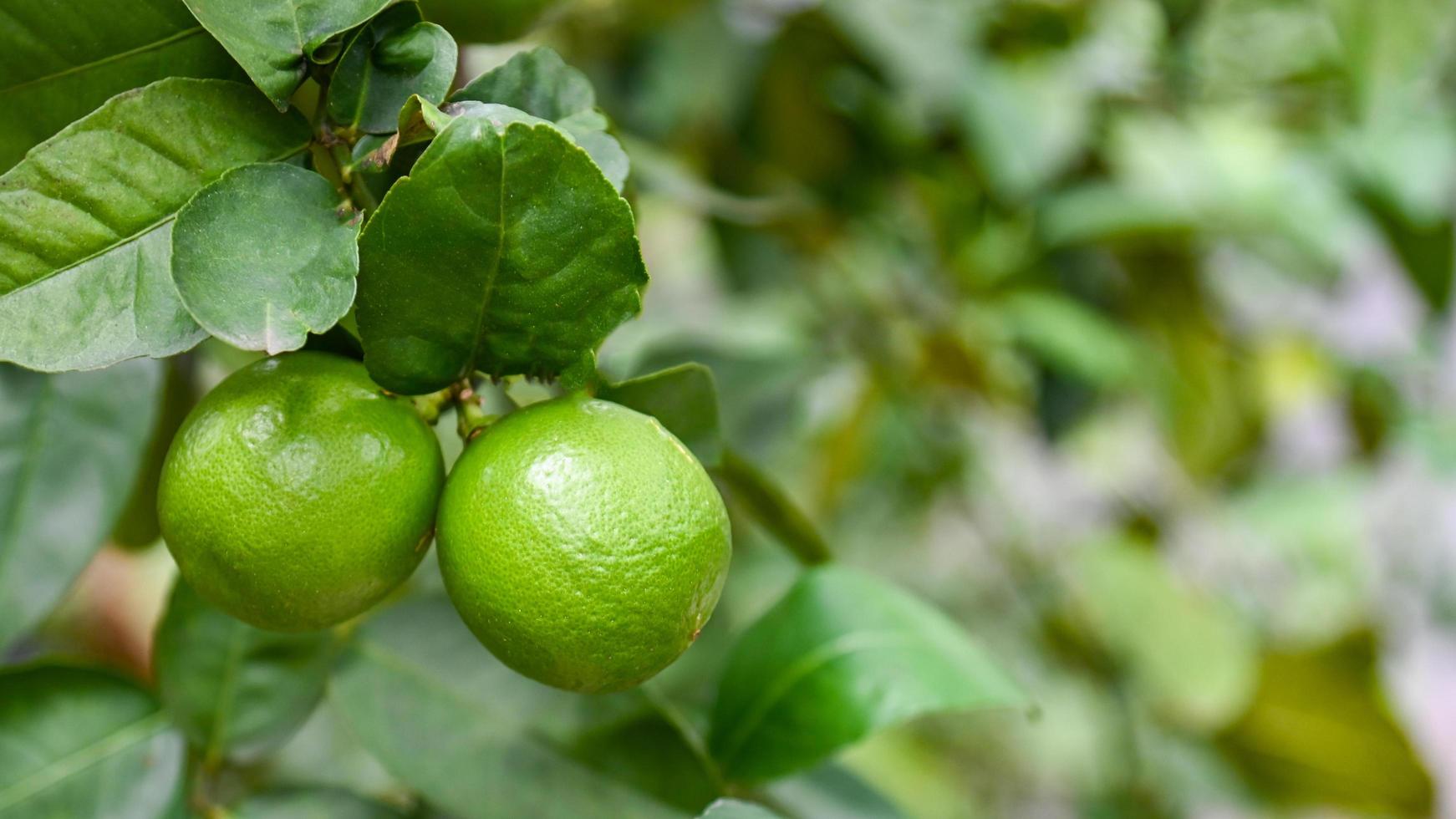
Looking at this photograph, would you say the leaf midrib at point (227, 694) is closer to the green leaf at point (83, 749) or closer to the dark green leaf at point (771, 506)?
the green leaf at point (83, 749)

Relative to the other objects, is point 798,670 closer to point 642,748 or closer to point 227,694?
point 642,748

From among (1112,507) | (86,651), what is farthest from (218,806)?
(1112,507)

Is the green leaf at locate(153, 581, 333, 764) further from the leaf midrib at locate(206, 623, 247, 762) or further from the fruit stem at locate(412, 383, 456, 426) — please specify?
the fruit stem at locate(412, 383, 456, 426)

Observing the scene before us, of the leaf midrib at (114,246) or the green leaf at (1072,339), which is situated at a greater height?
the leaf midrib at (114,246)

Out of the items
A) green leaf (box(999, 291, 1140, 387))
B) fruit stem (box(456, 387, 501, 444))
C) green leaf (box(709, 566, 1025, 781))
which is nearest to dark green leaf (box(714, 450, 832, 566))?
green leaf (box(709, 566, 1025, 781))

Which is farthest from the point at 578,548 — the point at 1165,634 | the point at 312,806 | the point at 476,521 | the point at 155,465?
the point at 1165,634

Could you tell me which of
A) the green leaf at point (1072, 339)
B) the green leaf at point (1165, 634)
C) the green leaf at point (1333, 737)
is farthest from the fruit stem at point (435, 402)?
the green leaf at point (1333, 737)
